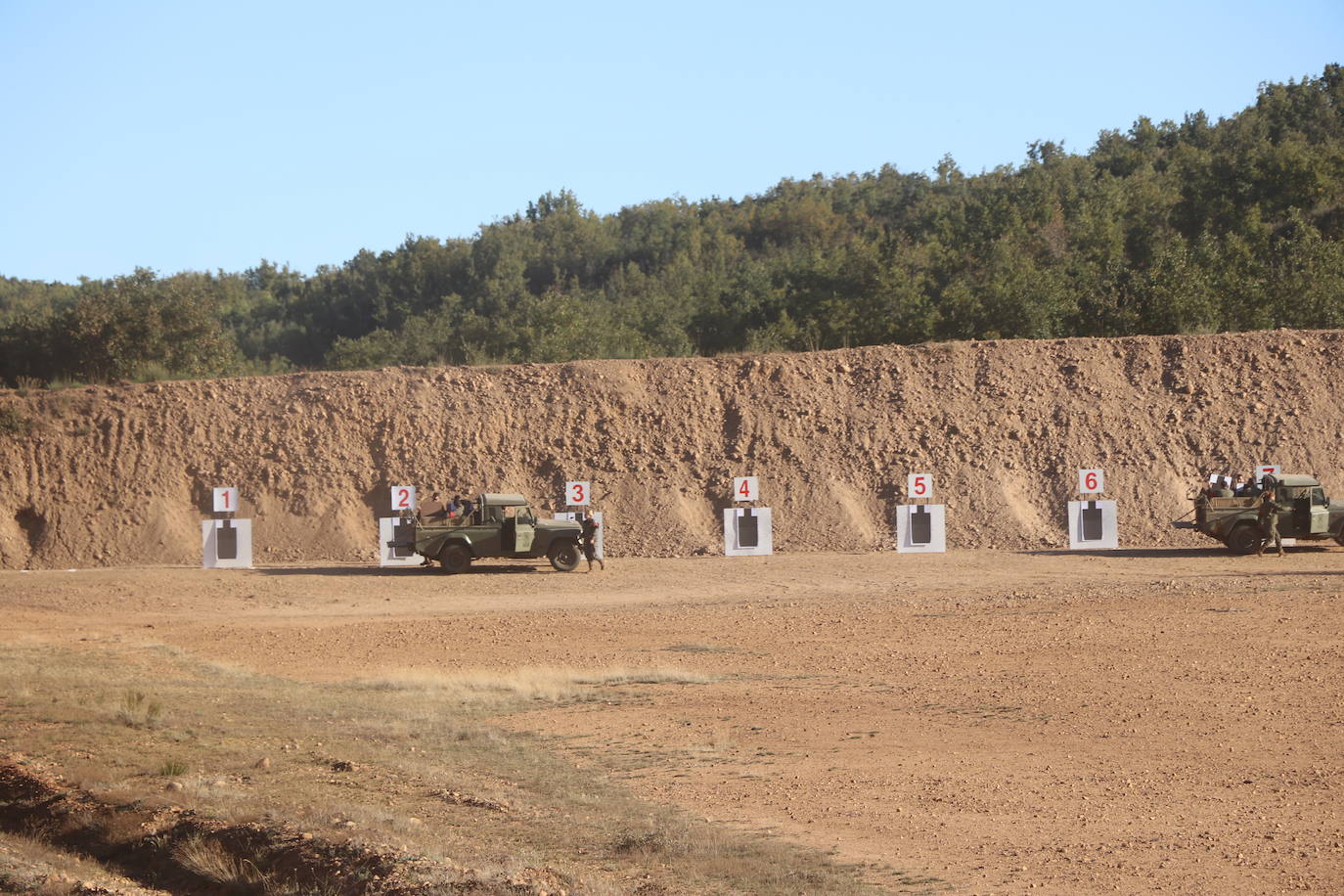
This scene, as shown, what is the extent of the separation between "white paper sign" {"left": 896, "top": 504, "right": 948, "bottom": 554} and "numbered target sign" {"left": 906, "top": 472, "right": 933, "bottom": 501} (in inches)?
12.1

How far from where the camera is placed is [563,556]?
90.6ft

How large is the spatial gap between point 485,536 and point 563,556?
5.52 feet

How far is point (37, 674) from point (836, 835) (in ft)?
36.2

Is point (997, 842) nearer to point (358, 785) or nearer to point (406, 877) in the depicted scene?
point (406, 877)

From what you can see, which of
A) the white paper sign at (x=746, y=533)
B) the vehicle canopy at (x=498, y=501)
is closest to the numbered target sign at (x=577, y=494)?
the white paper sign at (x=746, y=533)

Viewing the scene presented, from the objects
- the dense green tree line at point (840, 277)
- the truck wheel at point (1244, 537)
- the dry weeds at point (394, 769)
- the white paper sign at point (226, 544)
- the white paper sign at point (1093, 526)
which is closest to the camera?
the dry weeds at point (394, 769)

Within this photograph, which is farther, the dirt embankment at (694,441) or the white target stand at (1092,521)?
the dirt embankment at (694,441)

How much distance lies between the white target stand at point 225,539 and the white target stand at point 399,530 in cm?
309

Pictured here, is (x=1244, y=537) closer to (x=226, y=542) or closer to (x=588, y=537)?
(x=588, y=537)

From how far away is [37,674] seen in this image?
15.9 metres

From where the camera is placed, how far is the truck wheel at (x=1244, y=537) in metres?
27.4

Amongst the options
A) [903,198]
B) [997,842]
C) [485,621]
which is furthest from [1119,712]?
[903,198]

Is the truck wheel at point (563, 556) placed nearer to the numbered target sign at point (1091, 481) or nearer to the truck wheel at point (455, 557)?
the truck wheel at point (455, 557)

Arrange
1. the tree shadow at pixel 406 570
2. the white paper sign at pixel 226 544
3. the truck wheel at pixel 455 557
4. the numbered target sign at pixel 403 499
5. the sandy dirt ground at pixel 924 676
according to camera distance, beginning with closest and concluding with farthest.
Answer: the sandy dirt ground at pixel 924 676 → the truck wheel at pixel 455 557 → the tree shadow at pixel 406 570 → the white paper sign at pixel 226 544 → the numbered target sign at pixel 403 499
